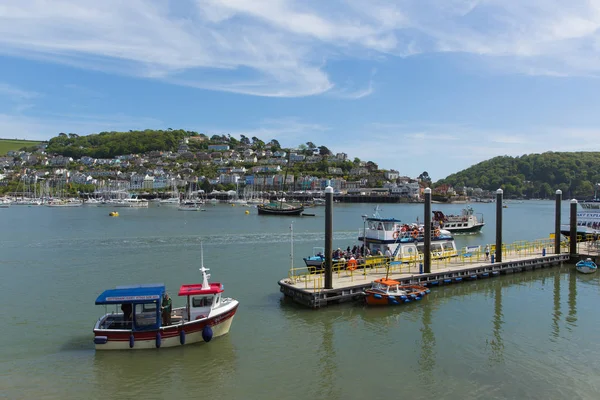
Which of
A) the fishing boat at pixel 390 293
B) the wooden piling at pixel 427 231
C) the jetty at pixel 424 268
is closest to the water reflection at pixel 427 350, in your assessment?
the fishing boat at pixel 390 293

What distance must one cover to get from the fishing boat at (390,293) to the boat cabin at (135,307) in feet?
36.9

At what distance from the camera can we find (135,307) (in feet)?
58.2

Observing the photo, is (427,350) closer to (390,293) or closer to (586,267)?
(390,293)

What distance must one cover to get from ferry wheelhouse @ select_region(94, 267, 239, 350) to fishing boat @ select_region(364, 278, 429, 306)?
825cm

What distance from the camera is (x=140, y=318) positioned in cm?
1812

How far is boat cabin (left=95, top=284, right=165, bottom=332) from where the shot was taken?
17.7 meters

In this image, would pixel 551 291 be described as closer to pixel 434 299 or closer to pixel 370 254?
pixel 434 299

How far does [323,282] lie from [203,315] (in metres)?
8.47

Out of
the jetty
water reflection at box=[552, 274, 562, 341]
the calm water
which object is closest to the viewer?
the calm water

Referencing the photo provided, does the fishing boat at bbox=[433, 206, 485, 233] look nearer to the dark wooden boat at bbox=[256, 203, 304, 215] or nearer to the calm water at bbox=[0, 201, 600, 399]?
the calm water at bbox=[0, 201, 600, 399]

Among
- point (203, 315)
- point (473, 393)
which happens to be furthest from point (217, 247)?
point (473, 393)

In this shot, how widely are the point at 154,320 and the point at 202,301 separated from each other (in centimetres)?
211

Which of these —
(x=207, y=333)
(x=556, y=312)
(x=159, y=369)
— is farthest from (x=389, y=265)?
(x=159, y=369)

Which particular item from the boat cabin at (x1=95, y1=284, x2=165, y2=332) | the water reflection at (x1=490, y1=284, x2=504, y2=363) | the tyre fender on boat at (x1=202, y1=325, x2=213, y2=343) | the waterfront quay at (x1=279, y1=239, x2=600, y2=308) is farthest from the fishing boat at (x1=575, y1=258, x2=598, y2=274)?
the boat cabin at (x1=95, y1=284, x2=165, y2=332)
